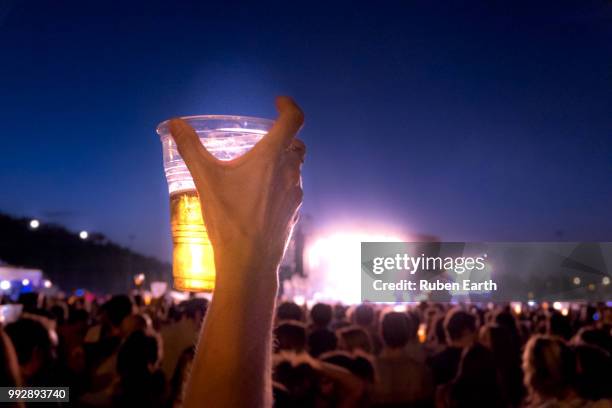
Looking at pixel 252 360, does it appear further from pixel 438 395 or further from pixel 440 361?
pixel 440 361

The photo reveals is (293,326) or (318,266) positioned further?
(318,266)

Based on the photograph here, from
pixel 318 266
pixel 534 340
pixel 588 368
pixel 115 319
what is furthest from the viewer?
pixel 318 266

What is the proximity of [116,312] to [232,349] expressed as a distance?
6703 mm

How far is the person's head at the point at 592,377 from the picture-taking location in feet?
13.5

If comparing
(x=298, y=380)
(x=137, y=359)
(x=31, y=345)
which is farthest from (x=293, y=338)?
(x=31, y=345)

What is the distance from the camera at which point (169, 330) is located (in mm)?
7895

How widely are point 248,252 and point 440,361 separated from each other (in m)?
6.03

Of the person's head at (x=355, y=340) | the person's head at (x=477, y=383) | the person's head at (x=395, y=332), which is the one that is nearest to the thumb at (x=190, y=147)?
the person's head at (x=477, y=383)

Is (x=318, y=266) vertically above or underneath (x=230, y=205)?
above

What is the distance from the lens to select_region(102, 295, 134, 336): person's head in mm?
7195

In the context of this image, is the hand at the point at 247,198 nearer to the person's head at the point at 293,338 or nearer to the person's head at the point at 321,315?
the person's head at the point at 293,338

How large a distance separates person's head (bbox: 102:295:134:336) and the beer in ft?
19.9

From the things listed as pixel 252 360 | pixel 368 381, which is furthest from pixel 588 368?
pixel 252 360

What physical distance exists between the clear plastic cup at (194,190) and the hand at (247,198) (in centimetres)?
31
